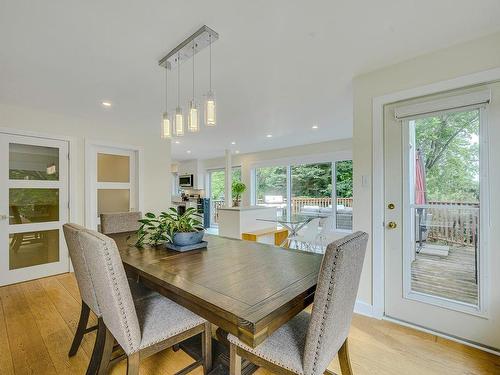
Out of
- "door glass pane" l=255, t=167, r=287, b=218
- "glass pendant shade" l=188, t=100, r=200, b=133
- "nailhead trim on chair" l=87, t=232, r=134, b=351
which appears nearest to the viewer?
"nailhead trim on chair" l=87, t=232, r=134, b=351

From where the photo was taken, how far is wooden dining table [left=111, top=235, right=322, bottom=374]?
3.10 feet

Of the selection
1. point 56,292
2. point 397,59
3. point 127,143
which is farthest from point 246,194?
point 397,59

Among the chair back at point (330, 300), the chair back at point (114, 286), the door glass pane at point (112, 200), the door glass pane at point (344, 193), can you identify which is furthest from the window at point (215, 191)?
the chair back at point (330, 300)

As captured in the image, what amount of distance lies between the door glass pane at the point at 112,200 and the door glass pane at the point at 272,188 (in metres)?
3.49

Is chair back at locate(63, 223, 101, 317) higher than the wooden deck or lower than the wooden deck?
higher

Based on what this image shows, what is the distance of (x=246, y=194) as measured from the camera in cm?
692

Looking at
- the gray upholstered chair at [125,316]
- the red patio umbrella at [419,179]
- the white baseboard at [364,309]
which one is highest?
the red patio umbrella at [419,179]

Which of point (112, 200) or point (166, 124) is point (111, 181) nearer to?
point (112, 200)

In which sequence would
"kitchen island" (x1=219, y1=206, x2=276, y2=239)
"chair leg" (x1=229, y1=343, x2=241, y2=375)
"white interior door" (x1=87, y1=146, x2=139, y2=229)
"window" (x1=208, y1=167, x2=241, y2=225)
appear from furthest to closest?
"window" (x1=208, y1=167, x2=241, y2=225) → "kitchen island" (x1=219, y1=206, x2=276, y2=239) → "white interior door" (x1=87, y1=146, x2=139, y2=229) → "chair leg" (x1=229, y1=343, x2=241, y2=375)

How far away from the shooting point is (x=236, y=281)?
122 centimetres

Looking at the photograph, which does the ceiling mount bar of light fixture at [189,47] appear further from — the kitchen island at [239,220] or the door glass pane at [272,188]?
the door glass pane at [272,188]

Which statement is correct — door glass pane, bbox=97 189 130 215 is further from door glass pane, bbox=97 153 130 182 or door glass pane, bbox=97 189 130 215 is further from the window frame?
the window frame

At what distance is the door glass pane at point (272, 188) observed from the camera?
20.8ft

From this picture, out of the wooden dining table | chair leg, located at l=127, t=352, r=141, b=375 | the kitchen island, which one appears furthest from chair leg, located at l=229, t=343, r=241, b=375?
the kitchen island
